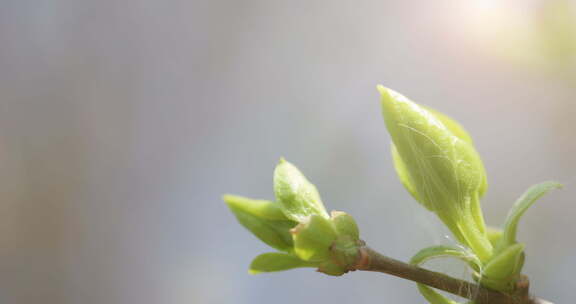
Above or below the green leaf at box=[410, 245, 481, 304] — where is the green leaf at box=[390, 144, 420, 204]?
above

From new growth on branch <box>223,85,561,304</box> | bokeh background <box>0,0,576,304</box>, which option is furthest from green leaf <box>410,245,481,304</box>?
bokeh background <box>0,0,576,304</box>

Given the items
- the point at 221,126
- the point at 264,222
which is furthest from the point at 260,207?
the point at 221,126

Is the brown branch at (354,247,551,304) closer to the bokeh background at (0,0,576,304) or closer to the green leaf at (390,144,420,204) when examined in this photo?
the green leaf at (390,144,420,204)

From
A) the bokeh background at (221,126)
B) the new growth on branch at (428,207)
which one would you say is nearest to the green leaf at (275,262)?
A: the new growth on branch at (428,207)

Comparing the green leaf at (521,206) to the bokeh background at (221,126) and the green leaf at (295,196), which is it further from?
the bokeh background at (221,126)

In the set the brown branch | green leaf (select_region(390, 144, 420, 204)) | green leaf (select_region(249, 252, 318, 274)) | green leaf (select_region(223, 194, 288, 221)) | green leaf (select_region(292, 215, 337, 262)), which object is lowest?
the brown branch

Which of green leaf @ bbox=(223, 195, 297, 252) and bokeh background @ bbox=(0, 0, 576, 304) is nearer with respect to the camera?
green leaf @ bbox=(223, 195, 297, 252)

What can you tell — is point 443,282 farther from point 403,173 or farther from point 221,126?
point 221,126
